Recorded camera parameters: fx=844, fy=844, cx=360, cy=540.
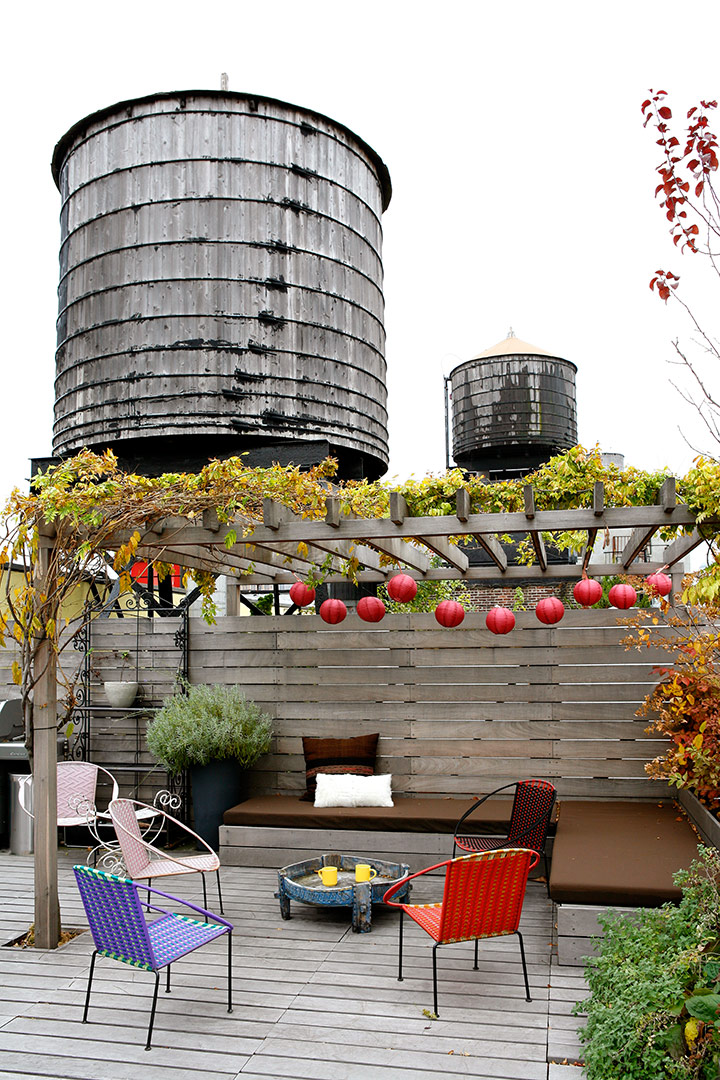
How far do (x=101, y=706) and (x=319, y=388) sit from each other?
395cm

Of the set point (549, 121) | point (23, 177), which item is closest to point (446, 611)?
point (549, 121)

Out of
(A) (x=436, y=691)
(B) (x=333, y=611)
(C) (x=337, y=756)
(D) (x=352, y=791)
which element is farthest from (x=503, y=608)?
(C) (x=337, y=756)

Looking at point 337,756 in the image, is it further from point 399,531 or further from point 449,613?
point 399,531

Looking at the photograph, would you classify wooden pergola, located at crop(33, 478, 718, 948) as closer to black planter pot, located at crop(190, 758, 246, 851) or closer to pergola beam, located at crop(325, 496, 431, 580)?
pergola beam, located at crop(325, 496, 431, 580)

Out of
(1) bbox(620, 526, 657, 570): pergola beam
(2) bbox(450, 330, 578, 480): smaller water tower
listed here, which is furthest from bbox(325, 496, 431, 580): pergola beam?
(2) bbox(450, 330, 578, 480): smaller water tower

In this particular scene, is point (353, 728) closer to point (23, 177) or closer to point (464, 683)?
point (464, 683)

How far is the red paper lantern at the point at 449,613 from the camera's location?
596cm

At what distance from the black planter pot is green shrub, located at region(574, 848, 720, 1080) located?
357 cm

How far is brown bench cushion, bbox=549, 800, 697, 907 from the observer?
4.29 metres

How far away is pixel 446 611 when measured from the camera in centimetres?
597

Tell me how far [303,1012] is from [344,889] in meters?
1.04

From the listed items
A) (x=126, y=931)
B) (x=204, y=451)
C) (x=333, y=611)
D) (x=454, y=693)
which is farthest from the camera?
(x=204, y=451)

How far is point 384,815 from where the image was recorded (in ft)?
20.1

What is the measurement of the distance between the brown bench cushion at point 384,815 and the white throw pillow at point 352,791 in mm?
53
